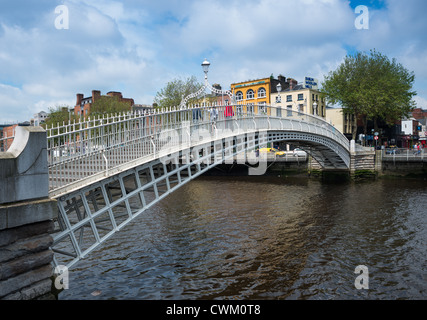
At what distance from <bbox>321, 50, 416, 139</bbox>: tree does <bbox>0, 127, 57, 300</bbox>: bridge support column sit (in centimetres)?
3955

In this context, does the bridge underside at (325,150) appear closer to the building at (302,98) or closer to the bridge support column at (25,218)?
the bridge support column at (25,218)

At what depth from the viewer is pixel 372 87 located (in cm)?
3978

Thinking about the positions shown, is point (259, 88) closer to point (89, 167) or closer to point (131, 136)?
point (131, 136)

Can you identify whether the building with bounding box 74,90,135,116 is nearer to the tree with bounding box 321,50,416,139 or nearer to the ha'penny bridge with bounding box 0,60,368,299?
the tree with bounding box 321,50,416,139

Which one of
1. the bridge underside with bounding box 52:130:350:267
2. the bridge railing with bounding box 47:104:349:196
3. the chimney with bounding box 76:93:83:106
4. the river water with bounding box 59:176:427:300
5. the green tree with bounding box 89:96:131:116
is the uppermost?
the chimney with bounding box 76:93:83:106

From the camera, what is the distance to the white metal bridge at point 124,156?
748 centimetres

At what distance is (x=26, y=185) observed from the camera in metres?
5.86

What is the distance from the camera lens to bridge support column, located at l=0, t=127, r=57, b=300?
216 inches

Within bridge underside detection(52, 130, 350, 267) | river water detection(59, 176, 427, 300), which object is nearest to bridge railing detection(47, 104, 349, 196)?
bridge underside detection(52, 130, 350, 267)

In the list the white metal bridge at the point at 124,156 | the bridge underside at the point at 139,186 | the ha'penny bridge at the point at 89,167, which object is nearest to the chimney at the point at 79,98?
the bridge underside at the point at 139,186

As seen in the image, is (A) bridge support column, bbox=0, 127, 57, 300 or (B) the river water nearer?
(A) bridge support column, bbox=0, 127, 57, 300

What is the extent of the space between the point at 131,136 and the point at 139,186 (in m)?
1.44

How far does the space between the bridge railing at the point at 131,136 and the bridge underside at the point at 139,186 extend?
0.34 meters
